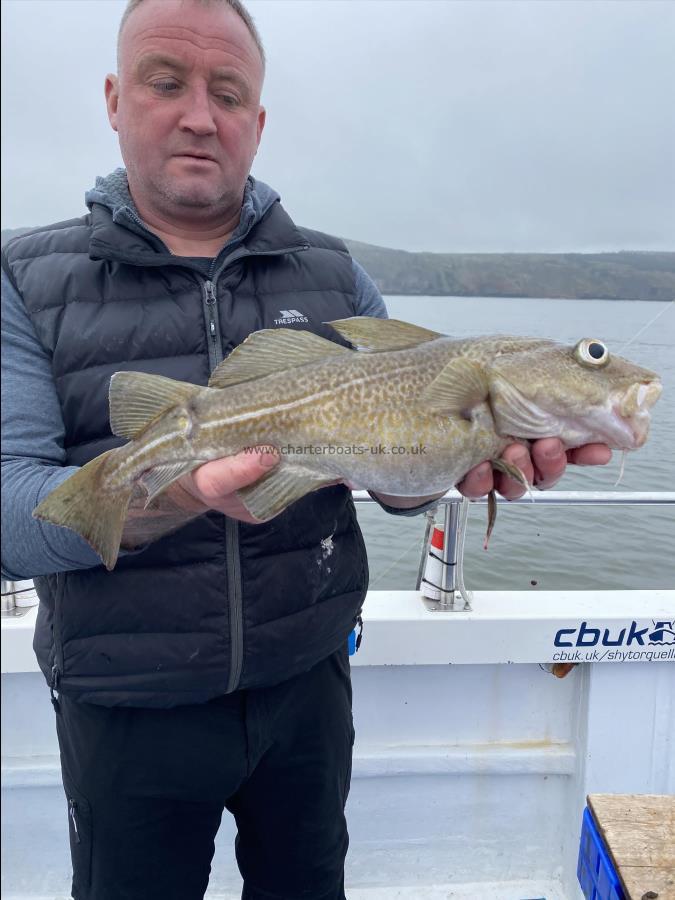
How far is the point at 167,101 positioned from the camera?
228cm

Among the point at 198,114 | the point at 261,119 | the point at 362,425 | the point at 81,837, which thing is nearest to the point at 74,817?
the point at 81,837

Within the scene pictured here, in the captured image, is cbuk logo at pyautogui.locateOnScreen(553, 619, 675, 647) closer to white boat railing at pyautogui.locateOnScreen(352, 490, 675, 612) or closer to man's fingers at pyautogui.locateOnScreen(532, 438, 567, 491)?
white boat railing at pyautogui.locateOnScreen(352, 490, 675, 612)

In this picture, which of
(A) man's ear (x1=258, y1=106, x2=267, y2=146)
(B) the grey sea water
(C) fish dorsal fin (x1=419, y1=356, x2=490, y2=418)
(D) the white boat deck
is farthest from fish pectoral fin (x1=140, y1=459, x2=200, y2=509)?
(B) the grey sea water

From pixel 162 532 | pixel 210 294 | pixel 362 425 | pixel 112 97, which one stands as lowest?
pixel 162 532

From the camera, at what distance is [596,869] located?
249 centimetres

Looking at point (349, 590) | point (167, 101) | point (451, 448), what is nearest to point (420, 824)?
point (349, 590)

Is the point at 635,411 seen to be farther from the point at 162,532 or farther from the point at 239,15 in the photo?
the point at 239,15

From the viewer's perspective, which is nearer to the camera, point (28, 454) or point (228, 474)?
point (228, 474)

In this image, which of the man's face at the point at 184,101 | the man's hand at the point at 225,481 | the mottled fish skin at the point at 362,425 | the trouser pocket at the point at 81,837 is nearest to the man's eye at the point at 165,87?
the man's face at the point at 184,101

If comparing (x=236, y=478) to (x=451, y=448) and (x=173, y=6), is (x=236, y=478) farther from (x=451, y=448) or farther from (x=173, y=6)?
(x=173, y=6)

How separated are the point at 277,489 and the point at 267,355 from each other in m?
0.49

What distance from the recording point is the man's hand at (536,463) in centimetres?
215

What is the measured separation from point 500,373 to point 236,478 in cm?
95

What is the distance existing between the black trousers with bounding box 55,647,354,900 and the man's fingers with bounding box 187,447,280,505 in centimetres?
87
